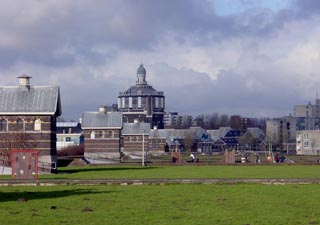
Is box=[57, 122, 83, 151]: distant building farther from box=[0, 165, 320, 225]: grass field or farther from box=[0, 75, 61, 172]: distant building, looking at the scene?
box=[0, 165, 320, 225]: grass field

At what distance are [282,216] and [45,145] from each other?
47786mm

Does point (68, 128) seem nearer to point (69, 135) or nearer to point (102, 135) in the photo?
point (69, 135)

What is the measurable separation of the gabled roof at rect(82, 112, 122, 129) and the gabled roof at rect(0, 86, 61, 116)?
116 feet

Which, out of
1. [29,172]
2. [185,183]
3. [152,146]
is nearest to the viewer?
[185,183]

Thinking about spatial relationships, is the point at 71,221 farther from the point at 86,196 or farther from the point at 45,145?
the point at 45,145

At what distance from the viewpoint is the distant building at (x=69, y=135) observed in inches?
6721

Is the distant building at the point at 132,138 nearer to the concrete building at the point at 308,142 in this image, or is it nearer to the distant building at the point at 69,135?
the distant building at the point at 69,135

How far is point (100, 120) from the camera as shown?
10400 cm

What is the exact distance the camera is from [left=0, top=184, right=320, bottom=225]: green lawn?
69.5 ft

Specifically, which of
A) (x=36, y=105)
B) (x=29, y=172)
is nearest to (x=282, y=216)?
(x=29, y=172)

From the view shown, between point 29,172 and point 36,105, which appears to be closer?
point 29,172

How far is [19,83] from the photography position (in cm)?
6912

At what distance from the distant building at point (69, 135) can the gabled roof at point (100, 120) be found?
196ft

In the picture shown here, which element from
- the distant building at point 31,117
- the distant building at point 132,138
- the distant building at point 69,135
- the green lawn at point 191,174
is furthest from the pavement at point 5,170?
the distant building at point 69,135
